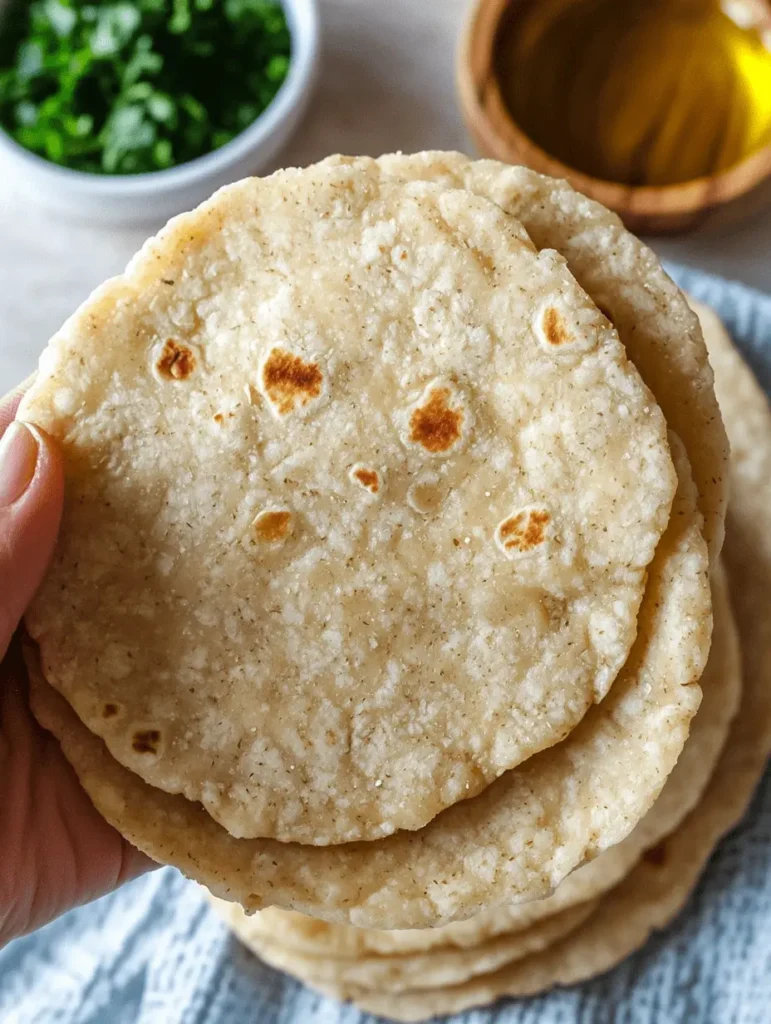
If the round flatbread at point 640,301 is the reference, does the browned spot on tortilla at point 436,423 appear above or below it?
below

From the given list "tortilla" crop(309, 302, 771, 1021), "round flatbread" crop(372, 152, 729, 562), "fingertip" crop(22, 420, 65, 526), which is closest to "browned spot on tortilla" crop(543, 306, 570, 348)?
"round flatbread" crop(372, 152, 729, 562)

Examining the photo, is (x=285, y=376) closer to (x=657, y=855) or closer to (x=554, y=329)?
(x=554, y=329)

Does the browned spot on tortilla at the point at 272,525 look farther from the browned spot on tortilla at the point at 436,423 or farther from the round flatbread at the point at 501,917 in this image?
the round flatbread at the point at 501,917

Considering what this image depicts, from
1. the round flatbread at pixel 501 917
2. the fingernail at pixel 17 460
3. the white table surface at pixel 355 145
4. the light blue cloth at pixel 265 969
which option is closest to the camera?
the fingernail at pixel 17 460

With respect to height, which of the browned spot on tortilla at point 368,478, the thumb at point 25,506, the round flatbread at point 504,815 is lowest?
the round flatbread at point 504,815

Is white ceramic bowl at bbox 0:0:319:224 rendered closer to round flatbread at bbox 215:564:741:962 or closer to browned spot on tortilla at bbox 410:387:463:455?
browned spot on tortilla at bbox 410:387:463:455

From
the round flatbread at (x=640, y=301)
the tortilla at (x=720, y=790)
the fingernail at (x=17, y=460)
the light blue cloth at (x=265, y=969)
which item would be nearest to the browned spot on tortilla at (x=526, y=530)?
the round flatbread at (x=640, y=301)

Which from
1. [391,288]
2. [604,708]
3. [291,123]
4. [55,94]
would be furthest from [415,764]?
[55,94]

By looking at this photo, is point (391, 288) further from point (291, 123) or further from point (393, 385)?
point (291, 123)
